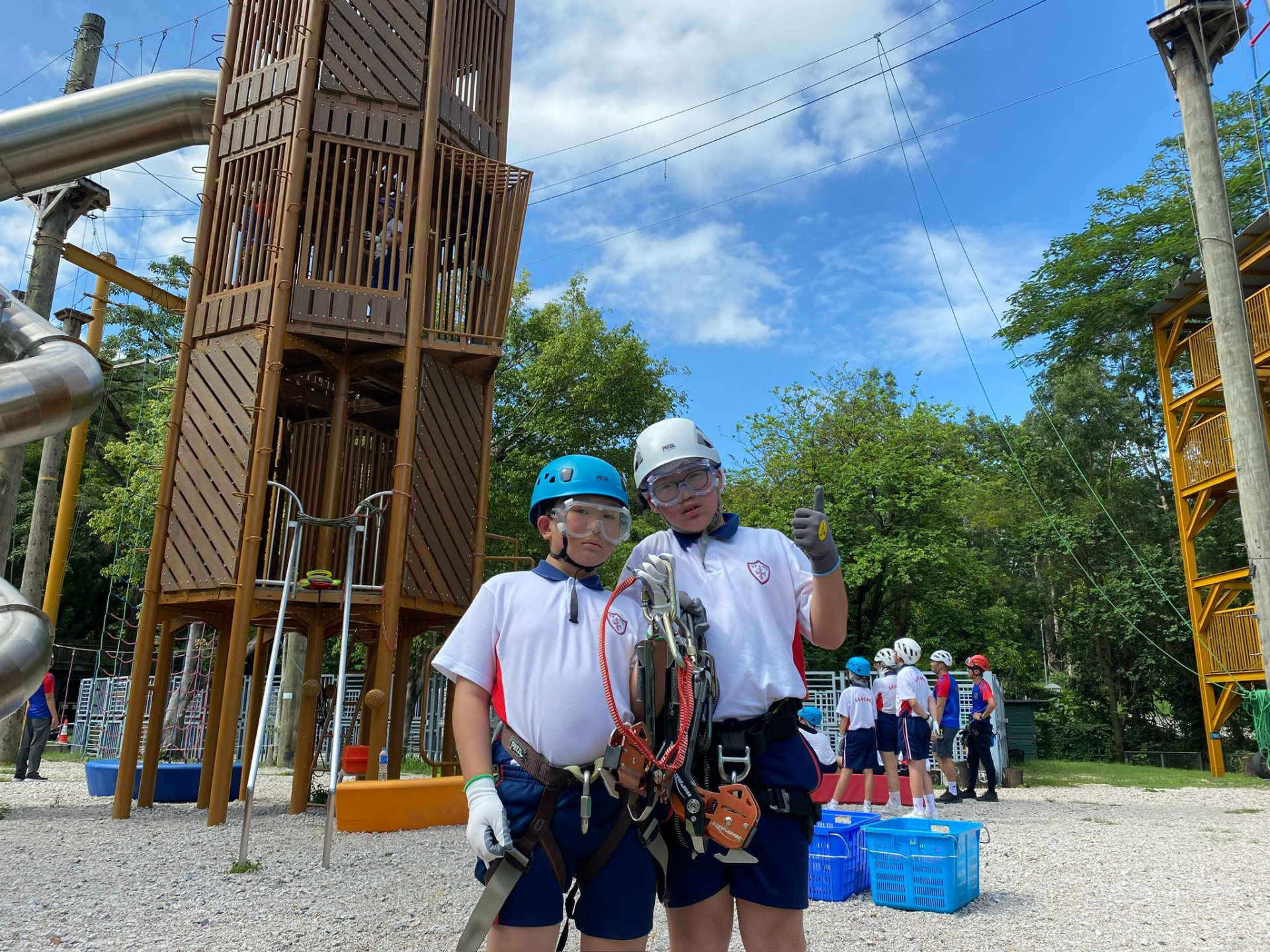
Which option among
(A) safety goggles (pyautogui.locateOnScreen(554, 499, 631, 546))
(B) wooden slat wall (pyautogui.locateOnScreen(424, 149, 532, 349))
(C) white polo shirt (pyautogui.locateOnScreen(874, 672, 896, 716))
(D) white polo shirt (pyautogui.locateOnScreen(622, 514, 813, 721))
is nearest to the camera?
(D) white polo shirt (pyautogui.locateOnScreen(622, 514, 813, 721))

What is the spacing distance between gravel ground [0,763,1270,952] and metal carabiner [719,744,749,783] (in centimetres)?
330

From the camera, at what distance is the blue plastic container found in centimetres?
1260

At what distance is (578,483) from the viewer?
2.84 m

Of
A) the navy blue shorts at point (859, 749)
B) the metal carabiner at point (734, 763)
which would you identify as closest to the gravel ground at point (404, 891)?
the navy blue shorts at point (859, 749)

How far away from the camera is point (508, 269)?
11.8 m

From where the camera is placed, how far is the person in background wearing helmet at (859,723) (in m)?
11.2

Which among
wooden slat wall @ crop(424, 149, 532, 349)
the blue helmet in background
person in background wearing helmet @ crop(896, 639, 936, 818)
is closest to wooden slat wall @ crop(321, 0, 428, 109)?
wooden slat wall @ crop(424, 149, 532, 349)

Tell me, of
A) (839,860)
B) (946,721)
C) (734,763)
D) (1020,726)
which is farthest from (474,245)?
(1020,726)

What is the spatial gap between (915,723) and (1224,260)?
986cm

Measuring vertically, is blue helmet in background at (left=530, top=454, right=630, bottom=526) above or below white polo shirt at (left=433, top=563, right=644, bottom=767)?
above

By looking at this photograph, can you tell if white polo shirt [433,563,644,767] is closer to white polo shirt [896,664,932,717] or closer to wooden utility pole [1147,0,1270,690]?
white polo shirt [896,664,932,717]

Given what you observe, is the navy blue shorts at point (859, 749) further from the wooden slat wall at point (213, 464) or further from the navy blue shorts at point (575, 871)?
A: the navy blue shorts at point (575, 871)

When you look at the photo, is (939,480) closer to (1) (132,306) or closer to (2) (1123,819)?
(2) (1123,819)

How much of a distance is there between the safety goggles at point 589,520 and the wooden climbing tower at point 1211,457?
1925 centimetres
